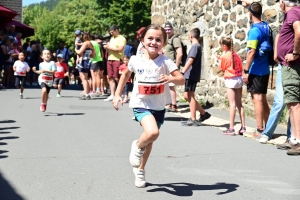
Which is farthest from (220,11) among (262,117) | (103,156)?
(103,156)

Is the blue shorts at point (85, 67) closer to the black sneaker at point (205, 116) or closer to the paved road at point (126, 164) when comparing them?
the paved road at point (126, 164)

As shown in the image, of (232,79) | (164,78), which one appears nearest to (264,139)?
A: (232,79)

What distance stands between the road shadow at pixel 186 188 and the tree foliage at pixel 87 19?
38.1 m

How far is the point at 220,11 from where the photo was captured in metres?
13.7

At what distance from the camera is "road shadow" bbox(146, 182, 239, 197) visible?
18.8ft

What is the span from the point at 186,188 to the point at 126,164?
1.32 metres

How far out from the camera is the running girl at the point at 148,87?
591 cm

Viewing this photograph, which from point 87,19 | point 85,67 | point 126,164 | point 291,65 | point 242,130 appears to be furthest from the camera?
point 87,19

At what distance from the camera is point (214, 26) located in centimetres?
1400

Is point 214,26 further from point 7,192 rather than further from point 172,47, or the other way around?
point 7,192

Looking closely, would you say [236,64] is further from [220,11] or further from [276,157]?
[220,11]

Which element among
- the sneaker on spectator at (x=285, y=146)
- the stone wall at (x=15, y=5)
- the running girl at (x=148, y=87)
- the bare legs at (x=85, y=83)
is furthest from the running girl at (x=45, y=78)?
the stone wall at (x=15, y=5)

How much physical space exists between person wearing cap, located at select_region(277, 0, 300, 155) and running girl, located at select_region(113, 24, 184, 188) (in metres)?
2.42

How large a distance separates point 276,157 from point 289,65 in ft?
4.17
